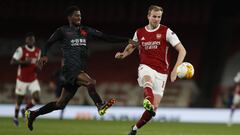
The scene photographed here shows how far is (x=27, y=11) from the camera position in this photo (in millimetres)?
27875

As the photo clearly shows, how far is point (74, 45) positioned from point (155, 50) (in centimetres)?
144

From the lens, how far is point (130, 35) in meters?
28.8

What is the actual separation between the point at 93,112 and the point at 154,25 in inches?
481

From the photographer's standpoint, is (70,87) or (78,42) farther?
(70,87)

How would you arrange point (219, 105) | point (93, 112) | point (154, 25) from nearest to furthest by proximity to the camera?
point (154, 25)
point (93, 112)
point (219, 105)

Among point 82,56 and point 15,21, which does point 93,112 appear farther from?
point 82,56

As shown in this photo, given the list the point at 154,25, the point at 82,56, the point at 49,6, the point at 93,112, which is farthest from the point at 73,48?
the point at 49,6

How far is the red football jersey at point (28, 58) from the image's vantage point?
1808cm

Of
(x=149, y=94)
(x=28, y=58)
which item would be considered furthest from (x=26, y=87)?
(x=149, y=94)

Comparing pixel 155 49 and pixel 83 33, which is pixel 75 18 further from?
pixel 155 49

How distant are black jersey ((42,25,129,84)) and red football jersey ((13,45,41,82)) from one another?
5.89 m

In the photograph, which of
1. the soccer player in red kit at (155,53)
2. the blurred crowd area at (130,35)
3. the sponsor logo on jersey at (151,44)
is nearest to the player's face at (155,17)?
the soccer player in red kit at (155,53)

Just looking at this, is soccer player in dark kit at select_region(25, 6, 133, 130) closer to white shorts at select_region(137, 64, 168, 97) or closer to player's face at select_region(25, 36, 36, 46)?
white shorts at select_region(137, 64, 168, 97)

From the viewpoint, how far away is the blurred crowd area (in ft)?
90.7
